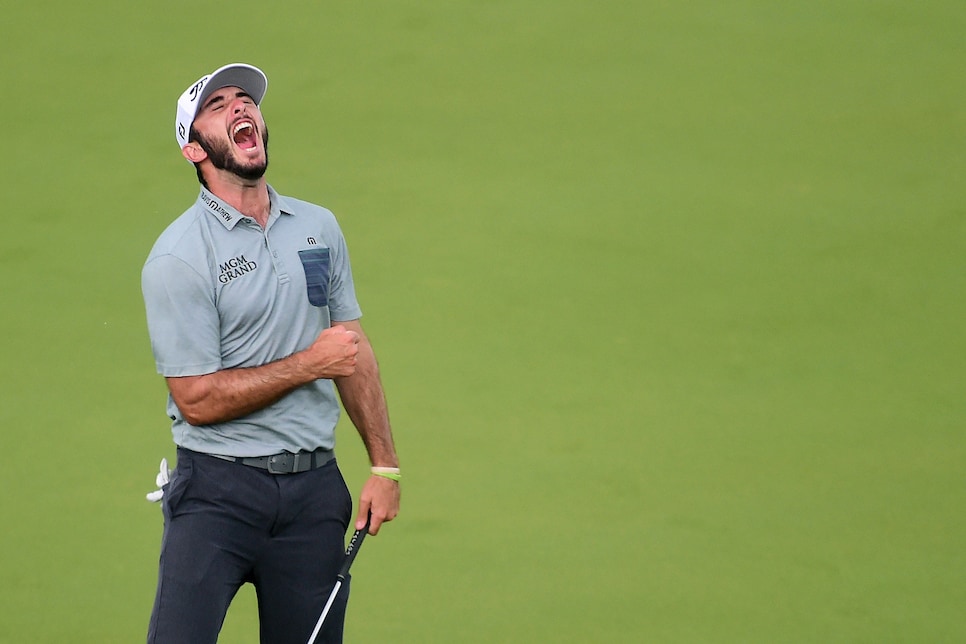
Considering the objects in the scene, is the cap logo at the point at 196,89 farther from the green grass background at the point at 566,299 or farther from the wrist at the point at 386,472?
the green grass background at the point at 566,299

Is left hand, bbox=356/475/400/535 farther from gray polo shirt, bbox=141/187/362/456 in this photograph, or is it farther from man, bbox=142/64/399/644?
gray polo shirt, bbox=141/187/362/456

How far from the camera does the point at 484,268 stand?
4684mm

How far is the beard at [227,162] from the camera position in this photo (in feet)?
8.41

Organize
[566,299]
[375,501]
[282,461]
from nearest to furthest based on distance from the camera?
1. [282,461]
2. [375,501]
3. [566,299]

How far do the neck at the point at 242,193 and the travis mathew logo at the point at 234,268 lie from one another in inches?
3.7

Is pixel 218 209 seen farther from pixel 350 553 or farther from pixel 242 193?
pixel 350 553

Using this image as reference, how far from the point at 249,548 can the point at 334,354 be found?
0.41 metres

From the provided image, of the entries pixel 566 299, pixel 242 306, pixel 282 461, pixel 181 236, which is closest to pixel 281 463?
pixel 282 461

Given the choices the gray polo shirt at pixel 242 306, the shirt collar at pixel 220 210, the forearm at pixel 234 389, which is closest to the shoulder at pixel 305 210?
the gray polo shirt at pixel 242 306

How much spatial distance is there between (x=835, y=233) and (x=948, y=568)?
1.42 meters

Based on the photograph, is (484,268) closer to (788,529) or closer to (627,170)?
(627,170)

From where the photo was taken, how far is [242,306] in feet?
8.22

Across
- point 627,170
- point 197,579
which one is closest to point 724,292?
point 627,170

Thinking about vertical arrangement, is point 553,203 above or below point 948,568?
above
